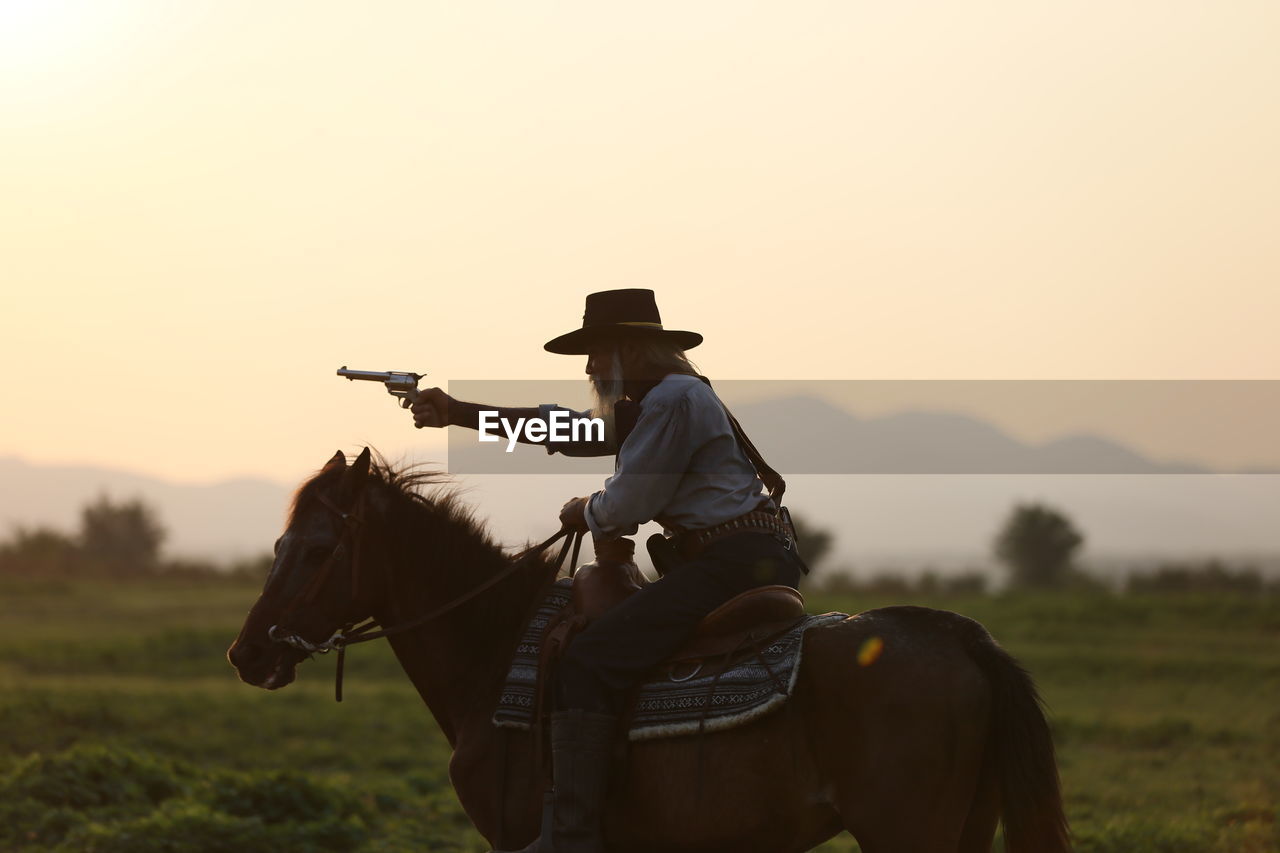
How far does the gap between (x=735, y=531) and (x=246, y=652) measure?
2253 millimetres

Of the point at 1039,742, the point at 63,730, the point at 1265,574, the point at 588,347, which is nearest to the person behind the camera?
the point at 1039,742

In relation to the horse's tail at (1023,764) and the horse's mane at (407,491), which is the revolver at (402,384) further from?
the horse's tail at (1023,764)

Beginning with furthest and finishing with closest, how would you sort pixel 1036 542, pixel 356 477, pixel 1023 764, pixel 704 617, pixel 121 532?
1. pixel 121 532
2. pixel 1036 542
3. pixel 356 477
4. pixel 704 617
5. pixel 1023 764

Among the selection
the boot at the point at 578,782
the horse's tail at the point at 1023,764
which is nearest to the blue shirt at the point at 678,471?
the boot at the point at 578,782

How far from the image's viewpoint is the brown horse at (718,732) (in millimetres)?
5402

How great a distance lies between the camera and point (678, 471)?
19.4ft

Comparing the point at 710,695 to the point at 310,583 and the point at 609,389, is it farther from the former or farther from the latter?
the point at 310,583

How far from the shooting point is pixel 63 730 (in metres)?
16.3

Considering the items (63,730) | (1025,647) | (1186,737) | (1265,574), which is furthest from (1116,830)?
(1265,574)

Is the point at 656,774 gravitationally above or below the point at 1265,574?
above

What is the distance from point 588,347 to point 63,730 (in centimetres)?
1234

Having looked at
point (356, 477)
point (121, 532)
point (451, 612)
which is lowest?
point (121, 532)

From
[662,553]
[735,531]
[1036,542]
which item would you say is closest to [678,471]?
[735,531]

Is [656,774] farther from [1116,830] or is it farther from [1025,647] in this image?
[1025,647]
